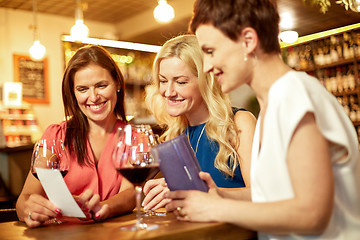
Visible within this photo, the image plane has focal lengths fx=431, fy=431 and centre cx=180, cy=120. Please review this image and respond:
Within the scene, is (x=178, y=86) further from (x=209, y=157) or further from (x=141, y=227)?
(x=141, y=227)

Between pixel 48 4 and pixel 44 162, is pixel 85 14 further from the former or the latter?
pixel 44 162

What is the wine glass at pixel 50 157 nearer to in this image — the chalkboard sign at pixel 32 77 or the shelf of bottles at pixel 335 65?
the shelf of bottles at pixel 335 65

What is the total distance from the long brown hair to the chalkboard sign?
509cm

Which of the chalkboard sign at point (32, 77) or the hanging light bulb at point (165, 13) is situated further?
the chalkboard sign at point (32, 77)

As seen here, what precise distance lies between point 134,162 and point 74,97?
92cm

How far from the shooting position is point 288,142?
1081 millimetres

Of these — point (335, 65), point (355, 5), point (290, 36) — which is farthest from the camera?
point (335, 65)

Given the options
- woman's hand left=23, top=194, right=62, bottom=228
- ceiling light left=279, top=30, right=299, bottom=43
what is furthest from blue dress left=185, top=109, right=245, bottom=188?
ceiling light left=279, top=30, right=299, bottom=43

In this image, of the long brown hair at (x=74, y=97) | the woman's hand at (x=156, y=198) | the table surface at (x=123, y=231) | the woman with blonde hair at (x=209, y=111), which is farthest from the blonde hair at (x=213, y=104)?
the table surface at (x=123, y=231)

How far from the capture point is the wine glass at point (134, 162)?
1205 millimetres

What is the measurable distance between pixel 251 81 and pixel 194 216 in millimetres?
434

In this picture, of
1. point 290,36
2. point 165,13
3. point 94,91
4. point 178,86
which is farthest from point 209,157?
point 165,13

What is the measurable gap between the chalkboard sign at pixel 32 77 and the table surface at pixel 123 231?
228 inches

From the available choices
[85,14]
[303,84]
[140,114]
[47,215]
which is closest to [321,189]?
[303,84]
